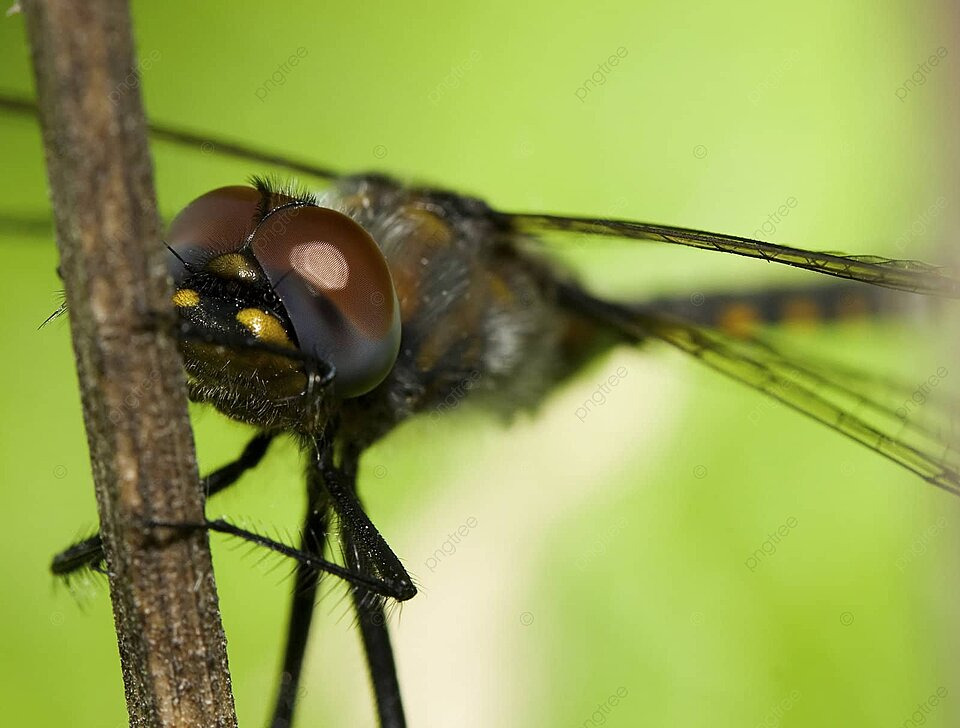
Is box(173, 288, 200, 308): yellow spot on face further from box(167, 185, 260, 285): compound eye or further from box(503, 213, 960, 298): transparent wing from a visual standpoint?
box(503, 213, 960, 298): transparent wing

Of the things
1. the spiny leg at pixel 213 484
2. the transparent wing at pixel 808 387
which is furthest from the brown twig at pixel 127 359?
the transparent wing at pixel 808 387

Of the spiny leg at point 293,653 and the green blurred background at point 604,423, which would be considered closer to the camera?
the spiny leg at point 293,653

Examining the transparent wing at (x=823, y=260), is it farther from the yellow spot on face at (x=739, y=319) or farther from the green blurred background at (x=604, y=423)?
the yellow spot on face at (x=739, y=319)

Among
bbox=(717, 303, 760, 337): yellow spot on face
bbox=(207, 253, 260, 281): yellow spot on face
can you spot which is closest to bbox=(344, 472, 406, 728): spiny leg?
bbox=(207, 253, 260, 281): yellow spot on face

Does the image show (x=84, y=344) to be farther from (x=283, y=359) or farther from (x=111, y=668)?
(x=111, y=668)

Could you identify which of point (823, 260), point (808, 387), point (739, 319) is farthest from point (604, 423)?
A: point (823, 260)

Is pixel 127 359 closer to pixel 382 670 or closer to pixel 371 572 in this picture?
pixel 371 572
